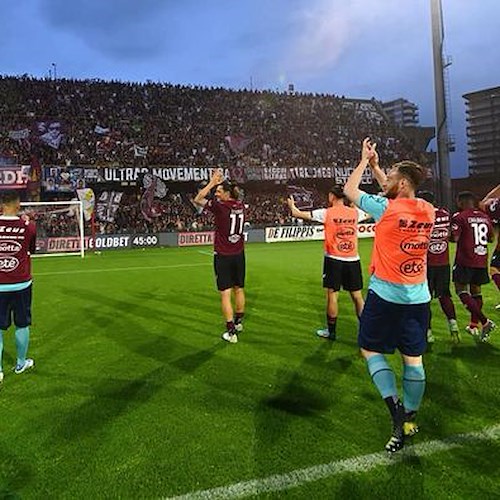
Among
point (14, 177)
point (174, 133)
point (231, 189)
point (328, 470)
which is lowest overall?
point (328, 470)

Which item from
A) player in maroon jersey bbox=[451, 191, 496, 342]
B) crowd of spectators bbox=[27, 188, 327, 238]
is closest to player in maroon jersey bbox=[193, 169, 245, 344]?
player in maroon jersey bbox=[451, 191, 496, 342]

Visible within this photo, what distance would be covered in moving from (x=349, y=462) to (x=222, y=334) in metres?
4.48

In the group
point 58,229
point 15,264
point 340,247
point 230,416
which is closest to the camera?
point 230,416

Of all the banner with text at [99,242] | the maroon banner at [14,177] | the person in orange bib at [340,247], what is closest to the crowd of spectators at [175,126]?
the maroon banner at [14,177]

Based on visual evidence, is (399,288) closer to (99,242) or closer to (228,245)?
(228,245)

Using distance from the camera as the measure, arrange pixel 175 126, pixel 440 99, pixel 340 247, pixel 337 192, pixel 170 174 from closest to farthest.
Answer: pixel 337 192
pixel 340 247
pixel 440 99
pixel 170 174
pixel 175 126

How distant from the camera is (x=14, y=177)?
3030cm

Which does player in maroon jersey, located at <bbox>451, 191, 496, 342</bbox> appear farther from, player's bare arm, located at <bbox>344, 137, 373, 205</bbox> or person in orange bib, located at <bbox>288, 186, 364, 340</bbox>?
player's bare arm, located at <bbox>344, 137, 373, 205</bbox>

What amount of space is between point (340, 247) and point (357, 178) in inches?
137

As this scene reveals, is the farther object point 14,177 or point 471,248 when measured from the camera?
point 14,177

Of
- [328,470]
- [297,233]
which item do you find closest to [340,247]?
[328,470]

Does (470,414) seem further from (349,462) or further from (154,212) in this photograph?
(154,212)

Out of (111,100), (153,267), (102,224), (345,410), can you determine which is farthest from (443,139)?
(111,100)

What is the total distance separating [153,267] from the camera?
19031 millimetres
